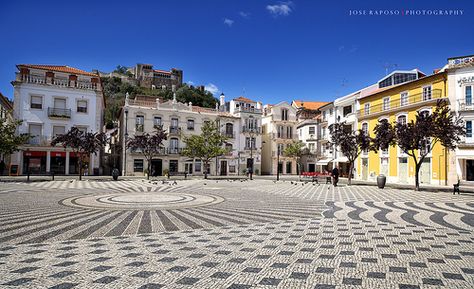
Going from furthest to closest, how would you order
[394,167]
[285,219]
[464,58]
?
[394,167] < [464,58] < [285,219]

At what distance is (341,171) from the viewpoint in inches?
1678

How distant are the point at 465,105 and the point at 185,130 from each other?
32445 millimetres

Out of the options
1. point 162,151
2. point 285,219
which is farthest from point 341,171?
point 285,219

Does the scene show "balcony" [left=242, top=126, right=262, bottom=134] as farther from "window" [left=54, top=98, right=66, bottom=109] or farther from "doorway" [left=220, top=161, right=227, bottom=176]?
"window" [left=54, top=98, right=66, bottom=109]

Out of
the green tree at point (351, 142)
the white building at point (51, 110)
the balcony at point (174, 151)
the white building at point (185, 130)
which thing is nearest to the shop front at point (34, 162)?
the white building at point (51, 110)

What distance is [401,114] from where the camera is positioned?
32.2 metres

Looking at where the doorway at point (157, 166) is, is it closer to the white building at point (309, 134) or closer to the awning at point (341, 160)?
the white building at point (309, 134)

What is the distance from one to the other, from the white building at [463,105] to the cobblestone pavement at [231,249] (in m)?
19.9

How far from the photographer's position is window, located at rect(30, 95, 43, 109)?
35.1m

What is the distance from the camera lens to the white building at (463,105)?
26375 mm

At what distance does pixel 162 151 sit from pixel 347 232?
37137mm

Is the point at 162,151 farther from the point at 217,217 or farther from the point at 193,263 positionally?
the point at 193,263

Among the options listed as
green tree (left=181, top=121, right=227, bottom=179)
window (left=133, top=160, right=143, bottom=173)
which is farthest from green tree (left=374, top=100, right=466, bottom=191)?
window (left=133, top=160, right=143, bottom=173)

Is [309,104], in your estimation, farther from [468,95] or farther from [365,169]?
[468,95]
